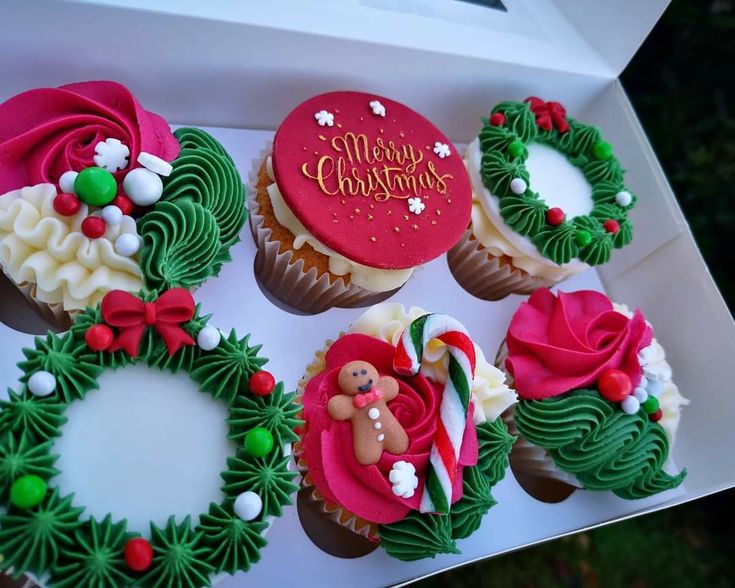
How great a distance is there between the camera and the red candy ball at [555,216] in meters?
2.39

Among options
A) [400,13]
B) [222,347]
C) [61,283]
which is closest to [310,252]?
[222,347]

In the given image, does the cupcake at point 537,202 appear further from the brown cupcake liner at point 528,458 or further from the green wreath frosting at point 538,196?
the brown cupcake liner at point 528,458

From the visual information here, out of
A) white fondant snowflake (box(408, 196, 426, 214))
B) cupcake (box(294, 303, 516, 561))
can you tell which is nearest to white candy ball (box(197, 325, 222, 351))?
cupcake (box(294, 303, 516, 561))

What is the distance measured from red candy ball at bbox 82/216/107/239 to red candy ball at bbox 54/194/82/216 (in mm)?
53

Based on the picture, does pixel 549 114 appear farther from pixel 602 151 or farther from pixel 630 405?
pixel 630 405

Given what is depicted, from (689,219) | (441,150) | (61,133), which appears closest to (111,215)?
(61,133)

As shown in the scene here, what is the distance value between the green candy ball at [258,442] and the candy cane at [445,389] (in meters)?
0.46

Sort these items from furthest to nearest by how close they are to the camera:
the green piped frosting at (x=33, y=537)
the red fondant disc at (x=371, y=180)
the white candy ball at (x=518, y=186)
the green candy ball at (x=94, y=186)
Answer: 1. the white candy ball at (x=518, y=186)
2. the red fondant disc at (x=371, y=180)
3. the green candy ball at (x=94, y=186)
4. the green piped frosting at (x=33, y=537)

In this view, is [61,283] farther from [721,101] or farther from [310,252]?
[721,101]

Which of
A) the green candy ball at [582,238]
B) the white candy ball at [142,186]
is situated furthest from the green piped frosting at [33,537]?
the green candy ball at [582,238]

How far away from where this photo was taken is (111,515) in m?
1.53

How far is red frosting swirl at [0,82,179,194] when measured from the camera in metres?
1.90

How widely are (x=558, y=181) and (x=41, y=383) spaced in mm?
1909

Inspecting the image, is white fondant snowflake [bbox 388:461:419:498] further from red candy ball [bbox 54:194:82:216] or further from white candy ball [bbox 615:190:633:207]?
white candy ball [bbox 615:190:633:207]
